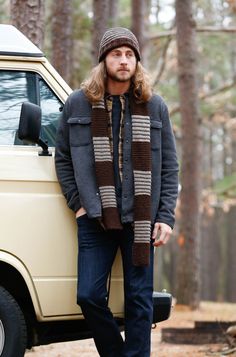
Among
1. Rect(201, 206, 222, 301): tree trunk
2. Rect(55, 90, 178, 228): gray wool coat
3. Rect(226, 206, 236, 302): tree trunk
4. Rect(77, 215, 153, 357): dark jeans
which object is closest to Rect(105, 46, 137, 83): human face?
Rect(55, 90, 178, 228): gray wool coat

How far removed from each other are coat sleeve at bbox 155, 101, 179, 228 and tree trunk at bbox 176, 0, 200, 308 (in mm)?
10989

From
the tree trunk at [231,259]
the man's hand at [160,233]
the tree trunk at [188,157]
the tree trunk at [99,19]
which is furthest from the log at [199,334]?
the tree trunk at [231,259]

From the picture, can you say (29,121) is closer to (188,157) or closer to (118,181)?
(118,181)

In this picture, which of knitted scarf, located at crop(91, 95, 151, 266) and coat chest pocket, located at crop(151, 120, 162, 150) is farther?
coat chest pocket, located at crop(151, 120, 162, 150)

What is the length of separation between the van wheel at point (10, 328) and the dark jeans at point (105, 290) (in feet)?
1.47

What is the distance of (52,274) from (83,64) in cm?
1698

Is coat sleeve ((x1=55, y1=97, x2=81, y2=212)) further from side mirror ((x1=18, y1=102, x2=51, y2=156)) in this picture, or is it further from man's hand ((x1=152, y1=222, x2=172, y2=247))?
man's hand ((x1=152, y1=222, x2=172, y2=247))

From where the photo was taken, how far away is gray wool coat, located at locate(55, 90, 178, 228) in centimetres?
606

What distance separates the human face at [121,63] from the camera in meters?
6.19

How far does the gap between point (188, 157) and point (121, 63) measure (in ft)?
37.4

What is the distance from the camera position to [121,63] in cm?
619

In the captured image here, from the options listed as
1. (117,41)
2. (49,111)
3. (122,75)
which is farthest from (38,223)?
(117,41)

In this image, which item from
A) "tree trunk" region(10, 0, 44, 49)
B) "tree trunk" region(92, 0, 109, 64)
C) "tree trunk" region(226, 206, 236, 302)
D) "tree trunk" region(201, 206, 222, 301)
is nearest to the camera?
"tree trunk" region(10, 0, 44, 49)

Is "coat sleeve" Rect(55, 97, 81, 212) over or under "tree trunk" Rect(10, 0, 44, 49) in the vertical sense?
under
